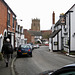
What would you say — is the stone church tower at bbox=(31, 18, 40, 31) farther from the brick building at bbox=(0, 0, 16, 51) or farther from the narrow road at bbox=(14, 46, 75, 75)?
the narrow road at bbox=(14, 46, 75, 75)

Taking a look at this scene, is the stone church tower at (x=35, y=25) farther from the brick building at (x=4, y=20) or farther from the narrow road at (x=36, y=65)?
the narrow road at (x=36, y=65)

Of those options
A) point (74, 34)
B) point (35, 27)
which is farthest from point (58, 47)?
point (35, 27)

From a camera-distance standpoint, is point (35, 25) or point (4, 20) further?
point (35, 25)

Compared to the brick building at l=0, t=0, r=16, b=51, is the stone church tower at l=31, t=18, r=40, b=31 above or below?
above

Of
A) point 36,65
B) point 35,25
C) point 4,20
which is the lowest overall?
point 36,65

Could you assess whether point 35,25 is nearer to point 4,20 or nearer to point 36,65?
point 4,20

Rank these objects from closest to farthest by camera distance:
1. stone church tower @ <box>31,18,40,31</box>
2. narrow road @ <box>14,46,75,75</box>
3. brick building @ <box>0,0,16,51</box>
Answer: narrow road @ <box>14,46,75,75</box>, brick building @ <box>0,0,16,51</box>, stone church tower @ <box>31,18,40,31</box>

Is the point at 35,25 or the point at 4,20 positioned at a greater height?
the point at 35,25

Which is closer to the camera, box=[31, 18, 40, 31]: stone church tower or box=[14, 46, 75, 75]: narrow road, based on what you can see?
box=[14, 46, 75, 75]: narrow road

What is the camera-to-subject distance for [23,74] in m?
7.18

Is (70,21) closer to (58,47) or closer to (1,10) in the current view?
(58,47)

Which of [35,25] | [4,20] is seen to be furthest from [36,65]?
[35,25]

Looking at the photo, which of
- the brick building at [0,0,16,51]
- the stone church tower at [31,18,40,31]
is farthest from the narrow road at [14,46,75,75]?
the stone church tower at [31,18,40,31]

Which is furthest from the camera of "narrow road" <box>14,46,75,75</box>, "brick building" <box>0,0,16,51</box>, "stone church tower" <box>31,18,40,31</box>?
"stone church tower" <box>31,18,40,31</box>
